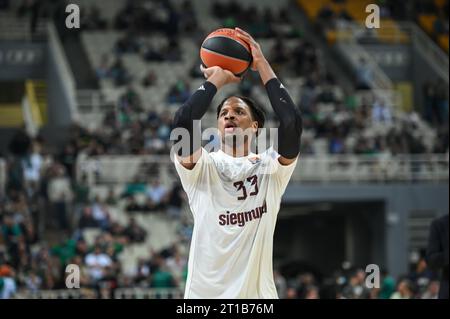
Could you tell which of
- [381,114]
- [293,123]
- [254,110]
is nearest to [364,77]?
[381,114]

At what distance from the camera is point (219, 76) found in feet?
22.6

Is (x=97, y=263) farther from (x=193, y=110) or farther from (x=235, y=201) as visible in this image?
(x=193, y=110)

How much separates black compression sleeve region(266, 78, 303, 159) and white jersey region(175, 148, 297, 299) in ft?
0.43

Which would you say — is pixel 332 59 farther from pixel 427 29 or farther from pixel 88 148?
pixel 88 148

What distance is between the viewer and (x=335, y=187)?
28266 millimetres

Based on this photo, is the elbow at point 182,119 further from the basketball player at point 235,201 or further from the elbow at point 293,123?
the elbow at point 293,123

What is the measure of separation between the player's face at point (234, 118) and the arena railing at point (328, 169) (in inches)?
781

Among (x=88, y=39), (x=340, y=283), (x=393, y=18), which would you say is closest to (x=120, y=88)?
(x=88, y=39)

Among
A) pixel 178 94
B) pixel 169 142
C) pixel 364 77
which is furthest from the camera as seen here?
pixel 364 77

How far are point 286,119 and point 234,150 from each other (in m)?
0.52

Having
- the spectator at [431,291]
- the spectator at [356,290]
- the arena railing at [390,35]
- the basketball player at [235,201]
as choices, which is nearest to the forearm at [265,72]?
the basketball player at [235,201]

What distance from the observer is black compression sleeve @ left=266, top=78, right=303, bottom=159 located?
6.69 metres

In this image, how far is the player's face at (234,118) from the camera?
7.00 meters
